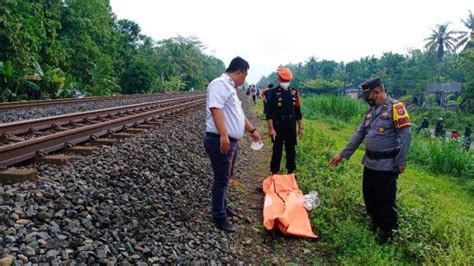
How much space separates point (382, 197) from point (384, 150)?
0.55 meters

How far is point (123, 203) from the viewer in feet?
13.5

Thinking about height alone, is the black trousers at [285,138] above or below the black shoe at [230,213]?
above

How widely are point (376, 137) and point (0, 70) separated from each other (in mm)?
16287

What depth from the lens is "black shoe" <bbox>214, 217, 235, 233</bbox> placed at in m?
4.54

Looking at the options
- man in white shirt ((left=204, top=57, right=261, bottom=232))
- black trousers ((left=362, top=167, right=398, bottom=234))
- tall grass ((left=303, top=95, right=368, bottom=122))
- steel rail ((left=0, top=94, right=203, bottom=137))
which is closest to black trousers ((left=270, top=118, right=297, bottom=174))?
black trousers ((left=362, top=167, right=398, bottom=234))

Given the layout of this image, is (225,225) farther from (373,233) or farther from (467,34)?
(467,34)

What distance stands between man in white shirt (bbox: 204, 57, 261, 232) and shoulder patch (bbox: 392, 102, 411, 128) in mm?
1651

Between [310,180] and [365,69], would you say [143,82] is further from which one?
[365,69]

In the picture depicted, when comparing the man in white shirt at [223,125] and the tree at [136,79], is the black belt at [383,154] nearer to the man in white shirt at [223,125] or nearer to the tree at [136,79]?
the man in white shirt at [223,125]

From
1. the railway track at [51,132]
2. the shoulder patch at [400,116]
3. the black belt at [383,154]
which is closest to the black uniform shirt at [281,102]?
the black belt at [383,154]

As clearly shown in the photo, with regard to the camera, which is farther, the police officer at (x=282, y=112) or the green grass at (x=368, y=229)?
the police officer at (x=282, y=112)

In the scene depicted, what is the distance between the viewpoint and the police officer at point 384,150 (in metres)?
4.37

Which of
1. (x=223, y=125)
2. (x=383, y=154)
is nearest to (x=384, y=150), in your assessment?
(x=383, y=154)

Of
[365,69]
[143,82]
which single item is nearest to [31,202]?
[143,82]
